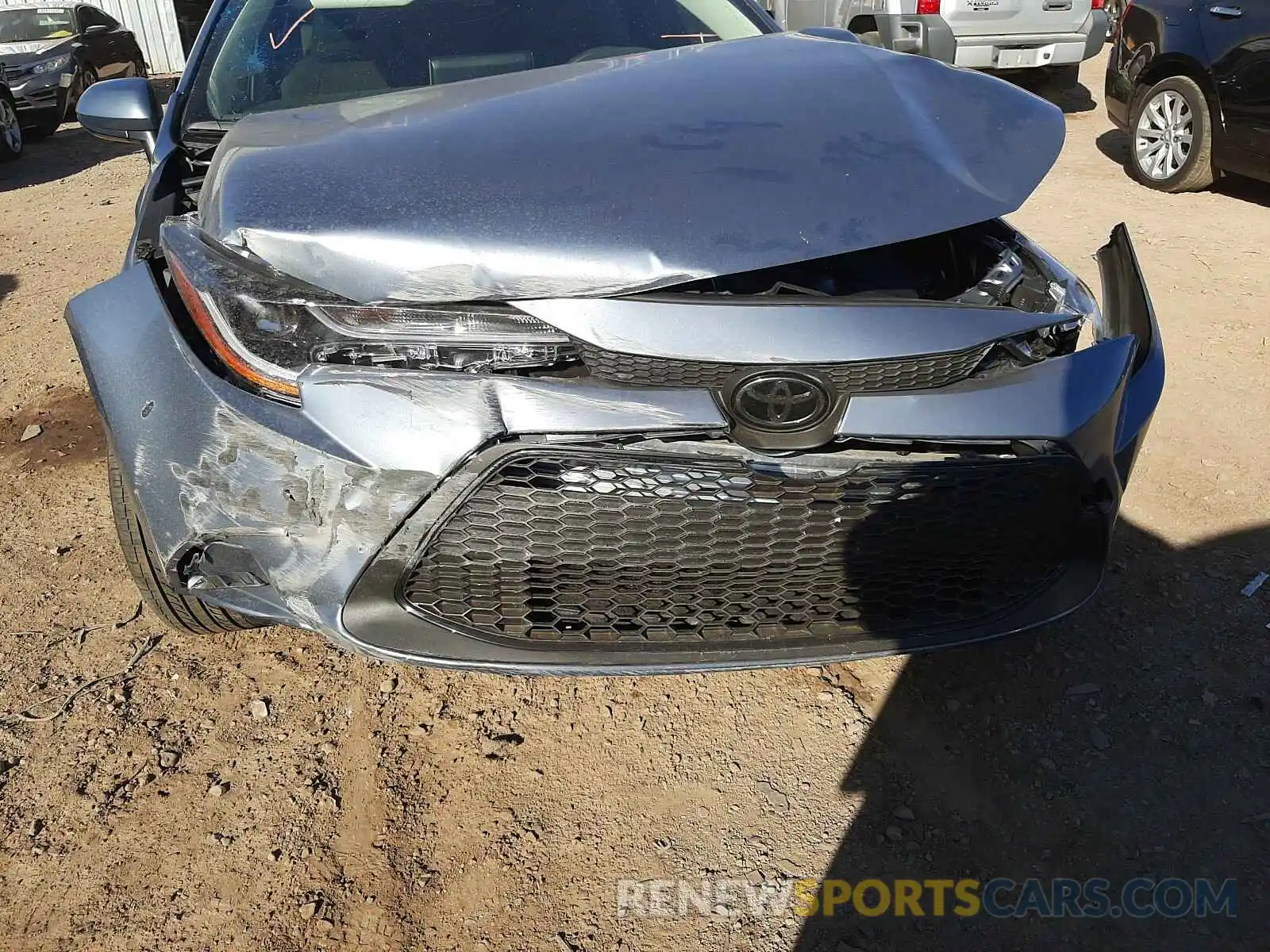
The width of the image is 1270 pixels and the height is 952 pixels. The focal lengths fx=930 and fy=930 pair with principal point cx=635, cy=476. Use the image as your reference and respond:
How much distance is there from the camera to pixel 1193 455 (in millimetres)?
3061

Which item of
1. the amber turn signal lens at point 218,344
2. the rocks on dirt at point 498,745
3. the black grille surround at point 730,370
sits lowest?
the rocks on dirt at point 498,745

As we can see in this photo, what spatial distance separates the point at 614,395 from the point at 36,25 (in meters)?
10.9

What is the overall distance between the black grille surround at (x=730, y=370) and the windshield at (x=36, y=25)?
10.6m

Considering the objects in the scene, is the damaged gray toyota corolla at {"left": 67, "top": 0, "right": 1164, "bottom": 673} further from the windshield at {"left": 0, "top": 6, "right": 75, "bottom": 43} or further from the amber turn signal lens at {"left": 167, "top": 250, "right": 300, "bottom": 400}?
the windshield at {"left": 0, "top": 6, "right": 75, "bottom": 43}

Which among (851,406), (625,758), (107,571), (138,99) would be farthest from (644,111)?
(107,571)

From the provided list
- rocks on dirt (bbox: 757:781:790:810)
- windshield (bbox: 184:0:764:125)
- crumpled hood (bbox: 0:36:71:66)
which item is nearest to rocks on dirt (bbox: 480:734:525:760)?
rocks on dirt (bbox: 757:781:790:810)

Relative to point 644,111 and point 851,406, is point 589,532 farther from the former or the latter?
point 644,111

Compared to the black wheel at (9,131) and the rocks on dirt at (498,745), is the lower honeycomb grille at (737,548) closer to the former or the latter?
the rocks on dirt at (498,745)

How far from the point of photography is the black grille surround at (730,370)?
1546 mm

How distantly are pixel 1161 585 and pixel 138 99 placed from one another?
3227 millimetres

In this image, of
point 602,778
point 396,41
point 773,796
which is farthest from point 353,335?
point 396,41

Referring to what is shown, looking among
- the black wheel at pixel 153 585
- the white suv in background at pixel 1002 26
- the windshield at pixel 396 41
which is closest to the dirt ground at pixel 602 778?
the black wheel at pixel 153 585

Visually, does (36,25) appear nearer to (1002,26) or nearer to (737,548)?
(1002,26)

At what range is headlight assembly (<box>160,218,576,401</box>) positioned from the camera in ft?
5.20
